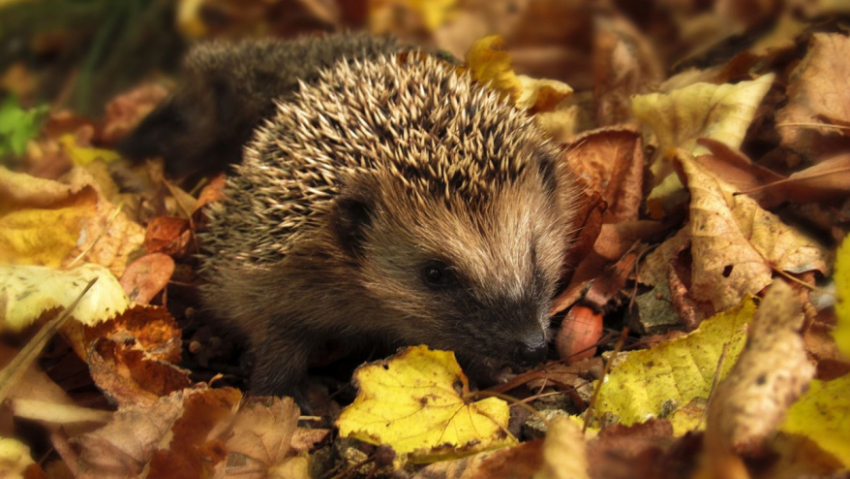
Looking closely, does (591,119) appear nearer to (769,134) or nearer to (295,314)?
(769,134)

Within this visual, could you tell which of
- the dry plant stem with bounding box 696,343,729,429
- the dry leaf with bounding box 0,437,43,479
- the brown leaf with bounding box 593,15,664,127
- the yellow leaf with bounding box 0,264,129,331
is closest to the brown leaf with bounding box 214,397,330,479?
the dry leaf with bounding box 0,437,43,479

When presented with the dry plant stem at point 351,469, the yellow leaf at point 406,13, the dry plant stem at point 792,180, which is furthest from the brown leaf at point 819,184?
the yellow leaf at point 406,13

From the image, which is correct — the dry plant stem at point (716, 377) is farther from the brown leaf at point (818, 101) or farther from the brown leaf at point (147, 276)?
the brown leaf at point (147, 276)

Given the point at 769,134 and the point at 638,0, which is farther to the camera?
the point at 638,0

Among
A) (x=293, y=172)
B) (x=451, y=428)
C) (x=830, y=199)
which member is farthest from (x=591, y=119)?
(x=451, y=428)

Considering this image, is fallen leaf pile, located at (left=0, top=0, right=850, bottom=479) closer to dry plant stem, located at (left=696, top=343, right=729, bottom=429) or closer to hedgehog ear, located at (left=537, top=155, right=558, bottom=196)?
dry plant stem, located at (left=696, top=343, right=729, bottom=429)

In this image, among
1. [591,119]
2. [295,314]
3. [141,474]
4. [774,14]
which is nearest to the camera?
[141,474]

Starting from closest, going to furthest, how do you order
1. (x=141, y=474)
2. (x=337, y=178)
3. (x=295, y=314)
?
(x=141, y=474), (x=337, y=178), (x=295, y=314)

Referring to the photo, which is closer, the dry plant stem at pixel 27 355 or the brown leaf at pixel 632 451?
the brown leaf at pixel 632 451
